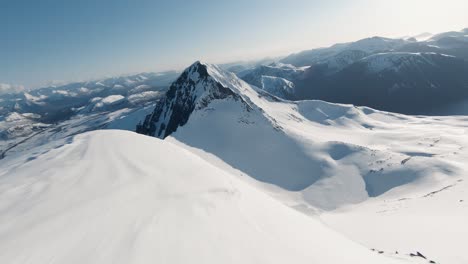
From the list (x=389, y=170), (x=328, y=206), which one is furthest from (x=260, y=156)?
(x=389, y=170)

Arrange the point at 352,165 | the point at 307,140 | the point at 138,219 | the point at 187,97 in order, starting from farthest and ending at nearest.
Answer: the point at 187,97 → the point at 307,140 → the point at 352,165 → the point at 138,219

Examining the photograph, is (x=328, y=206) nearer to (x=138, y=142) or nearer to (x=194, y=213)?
(x=138, y=142)

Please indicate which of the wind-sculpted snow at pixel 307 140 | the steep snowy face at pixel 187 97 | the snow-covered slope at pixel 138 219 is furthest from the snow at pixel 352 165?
the snow-covered slope at pixel 138 219

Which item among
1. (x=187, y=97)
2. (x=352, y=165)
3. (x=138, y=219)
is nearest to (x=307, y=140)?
(x=352, y=165)

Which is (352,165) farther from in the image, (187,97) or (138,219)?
(138,219)

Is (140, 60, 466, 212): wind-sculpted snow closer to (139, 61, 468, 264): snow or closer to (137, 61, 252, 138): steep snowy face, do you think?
(139, 61, 468, 264): snow

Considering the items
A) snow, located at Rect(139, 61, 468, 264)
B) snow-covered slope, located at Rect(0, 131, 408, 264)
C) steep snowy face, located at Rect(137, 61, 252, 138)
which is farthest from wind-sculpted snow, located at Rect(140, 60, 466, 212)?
snow-covered slope, located at Rect(0, 131, 408, 264)

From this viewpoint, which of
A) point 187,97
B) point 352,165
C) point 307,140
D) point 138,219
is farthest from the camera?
point 187,97
